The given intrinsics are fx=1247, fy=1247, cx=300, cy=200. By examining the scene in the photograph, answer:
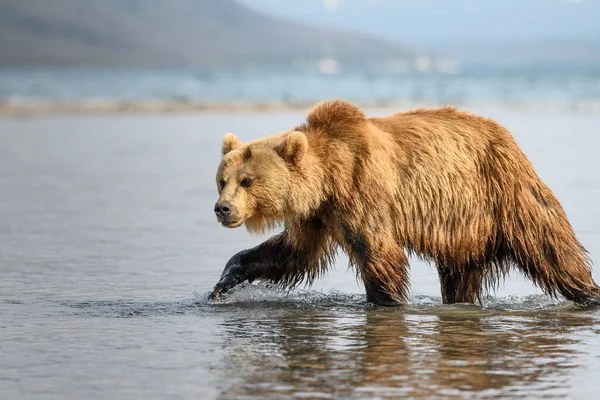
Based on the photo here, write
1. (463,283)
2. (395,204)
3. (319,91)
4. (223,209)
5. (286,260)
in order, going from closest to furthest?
1. (223,209)
2. (395,204)
3. (286,260)
4. (463,283)
5. (319,91)

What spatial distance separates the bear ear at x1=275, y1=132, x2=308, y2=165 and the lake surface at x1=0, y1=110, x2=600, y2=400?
0.99 metres

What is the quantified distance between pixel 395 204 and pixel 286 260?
87 cm

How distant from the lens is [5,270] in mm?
9445

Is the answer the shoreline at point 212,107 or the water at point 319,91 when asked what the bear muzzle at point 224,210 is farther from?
the water at point 319,91

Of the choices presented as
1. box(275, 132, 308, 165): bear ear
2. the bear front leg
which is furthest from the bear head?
the bear front leg

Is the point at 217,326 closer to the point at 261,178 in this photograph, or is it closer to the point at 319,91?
the point at 261,178

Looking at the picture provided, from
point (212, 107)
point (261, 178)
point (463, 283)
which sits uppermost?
point (212, 107)

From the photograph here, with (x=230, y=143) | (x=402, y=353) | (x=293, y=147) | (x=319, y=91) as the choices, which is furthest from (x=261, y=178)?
(x=319, y=91)

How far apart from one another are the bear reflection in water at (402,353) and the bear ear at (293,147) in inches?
38.8

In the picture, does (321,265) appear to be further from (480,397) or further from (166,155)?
(166,155)

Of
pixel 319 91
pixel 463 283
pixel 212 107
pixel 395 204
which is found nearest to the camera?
pixel 395 204

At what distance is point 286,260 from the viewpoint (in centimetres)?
802

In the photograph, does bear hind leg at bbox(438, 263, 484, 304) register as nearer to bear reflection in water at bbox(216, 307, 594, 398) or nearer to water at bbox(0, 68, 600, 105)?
bear reflection in water at bbox(216, 307, 594, 398)

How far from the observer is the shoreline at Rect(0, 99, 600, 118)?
3569cm
